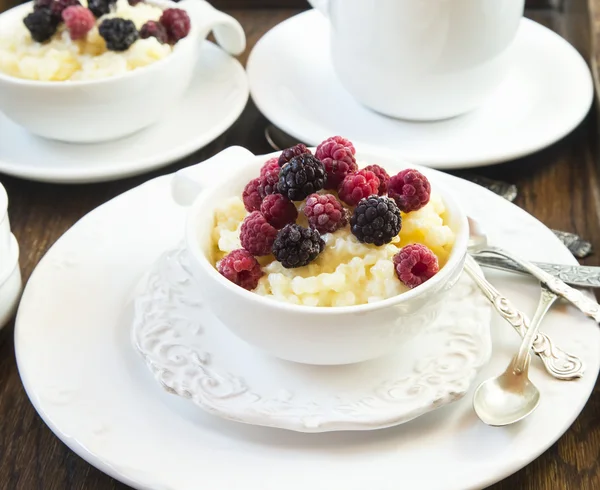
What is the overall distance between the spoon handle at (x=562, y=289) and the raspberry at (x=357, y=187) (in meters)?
0.27

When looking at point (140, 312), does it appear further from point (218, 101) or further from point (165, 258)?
point (218, 101)

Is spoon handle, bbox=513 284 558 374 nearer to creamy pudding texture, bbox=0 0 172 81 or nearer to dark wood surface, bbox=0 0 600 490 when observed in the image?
dark wood surface, bbox=0 0 600 490

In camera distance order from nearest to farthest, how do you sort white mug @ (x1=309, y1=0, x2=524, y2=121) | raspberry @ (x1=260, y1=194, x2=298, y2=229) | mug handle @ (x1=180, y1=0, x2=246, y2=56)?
raspberry @ (x1=260, y1=194, x2=298, y2=229), white mug @ (x1=309, y1=0, x2=524, y2=121), mug handle @ (x1=180, y1=0, x2=246, y2=56)

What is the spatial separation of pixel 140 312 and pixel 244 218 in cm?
19

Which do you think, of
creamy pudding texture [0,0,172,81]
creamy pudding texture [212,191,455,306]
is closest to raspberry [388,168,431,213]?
creamy pudding texture [212,191,455,306]

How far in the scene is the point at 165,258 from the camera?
3.49 ft

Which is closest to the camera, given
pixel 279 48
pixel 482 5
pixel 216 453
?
pixel 216 453

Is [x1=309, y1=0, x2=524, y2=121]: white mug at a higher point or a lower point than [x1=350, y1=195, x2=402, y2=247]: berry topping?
lower

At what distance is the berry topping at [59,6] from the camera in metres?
1.35

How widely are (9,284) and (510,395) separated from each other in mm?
684

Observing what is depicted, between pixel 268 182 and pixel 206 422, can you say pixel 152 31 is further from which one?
pixel 206 422

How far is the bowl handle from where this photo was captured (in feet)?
3.32

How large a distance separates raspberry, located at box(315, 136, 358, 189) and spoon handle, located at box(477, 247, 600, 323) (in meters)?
0.28

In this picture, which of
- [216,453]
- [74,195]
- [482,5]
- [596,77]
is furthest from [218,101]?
[216,453]
